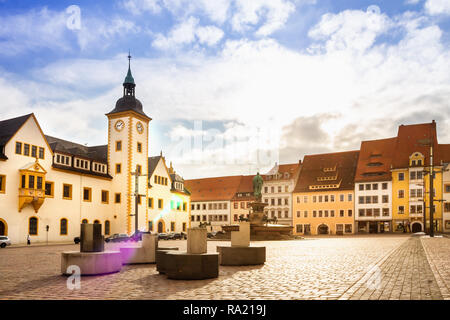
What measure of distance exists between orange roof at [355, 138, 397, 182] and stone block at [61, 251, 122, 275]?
67.8 m

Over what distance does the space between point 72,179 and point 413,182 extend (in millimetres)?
50047

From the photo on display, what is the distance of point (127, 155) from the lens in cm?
Answer: 5909

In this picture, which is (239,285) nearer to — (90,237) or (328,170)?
(90,237)

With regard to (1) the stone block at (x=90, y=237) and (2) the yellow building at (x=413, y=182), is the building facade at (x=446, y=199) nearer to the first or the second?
(2) the yellow building at (x=413, y=182)

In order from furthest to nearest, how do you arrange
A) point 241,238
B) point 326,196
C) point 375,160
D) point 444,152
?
point 326,196, point 375,160, point 444,152, point 241,238

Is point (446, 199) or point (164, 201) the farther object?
point (446, 199)

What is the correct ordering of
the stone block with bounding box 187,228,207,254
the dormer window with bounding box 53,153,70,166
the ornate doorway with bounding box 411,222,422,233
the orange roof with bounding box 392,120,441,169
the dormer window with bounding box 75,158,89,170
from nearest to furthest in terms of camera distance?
the stone block with bounding box 187,228,207,254 → the dormer window with bounding box 53,153,70,166 → the dormer window with bounding box 75,158,89,170 → the ornate doorway with bounding box 411,222,422,233 → the orange roof with bounding box 392,120,441,169

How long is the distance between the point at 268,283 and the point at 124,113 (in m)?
51.8

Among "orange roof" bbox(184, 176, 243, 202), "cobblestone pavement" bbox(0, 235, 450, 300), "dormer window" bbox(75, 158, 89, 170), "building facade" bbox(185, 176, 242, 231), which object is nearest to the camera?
"cobblestone pavement" bbox(0, 235, 450, 300)

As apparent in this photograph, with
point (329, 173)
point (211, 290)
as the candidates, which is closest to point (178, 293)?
point (211, 290)

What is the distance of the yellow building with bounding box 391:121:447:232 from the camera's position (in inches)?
2768

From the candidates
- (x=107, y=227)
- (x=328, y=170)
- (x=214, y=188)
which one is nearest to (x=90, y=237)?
(x=107, y=227)

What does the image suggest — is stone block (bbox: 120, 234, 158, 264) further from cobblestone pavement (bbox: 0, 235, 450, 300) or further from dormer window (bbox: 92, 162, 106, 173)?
dormer window (bbox: 92, 162, 106, 173)

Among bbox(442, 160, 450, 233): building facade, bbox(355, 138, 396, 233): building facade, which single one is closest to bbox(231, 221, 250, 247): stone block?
bbox(442, 160, 450, 233): building facade
